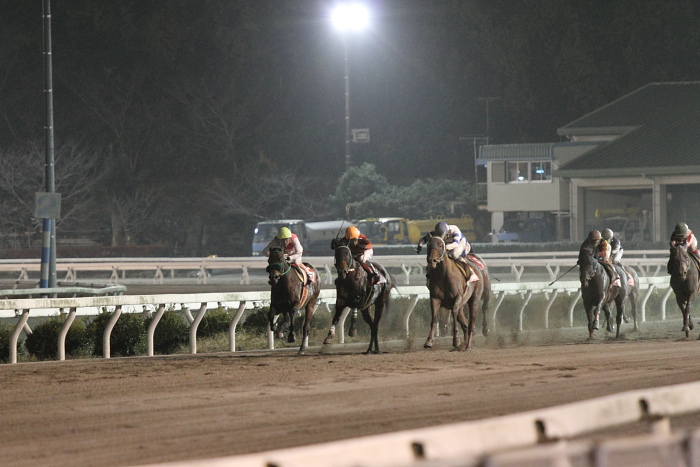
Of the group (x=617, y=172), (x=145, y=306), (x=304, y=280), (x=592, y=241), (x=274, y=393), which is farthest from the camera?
(x=617, y=172)

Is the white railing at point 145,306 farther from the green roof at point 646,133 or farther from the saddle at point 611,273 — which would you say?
the green roof at point 646,133

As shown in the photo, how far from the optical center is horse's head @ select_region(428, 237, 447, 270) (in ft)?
38.7

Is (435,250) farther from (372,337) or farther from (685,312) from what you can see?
(685,312)

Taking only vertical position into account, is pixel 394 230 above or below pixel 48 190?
below

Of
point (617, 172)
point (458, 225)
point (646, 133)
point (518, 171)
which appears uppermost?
point (646, 133)

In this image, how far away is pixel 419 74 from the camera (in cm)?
6178

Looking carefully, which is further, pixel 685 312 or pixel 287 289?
pixel 685 312

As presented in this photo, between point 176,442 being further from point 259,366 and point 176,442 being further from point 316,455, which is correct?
point 259,366

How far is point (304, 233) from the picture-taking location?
40.7m

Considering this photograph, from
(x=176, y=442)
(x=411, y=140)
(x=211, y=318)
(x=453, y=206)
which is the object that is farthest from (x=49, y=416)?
(x=411, y=140)

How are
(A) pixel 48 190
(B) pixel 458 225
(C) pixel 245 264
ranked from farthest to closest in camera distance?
(B) pixel 458 225
(C) pixel 245 264
(A) pixel 48 190

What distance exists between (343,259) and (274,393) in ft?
11.5

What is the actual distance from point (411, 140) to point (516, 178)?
16.5m

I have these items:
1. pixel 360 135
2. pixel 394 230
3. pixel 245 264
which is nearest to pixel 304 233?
pixel 394 230
